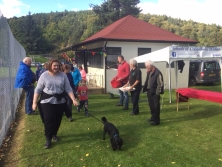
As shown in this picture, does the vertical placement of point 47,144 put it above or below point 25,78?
below

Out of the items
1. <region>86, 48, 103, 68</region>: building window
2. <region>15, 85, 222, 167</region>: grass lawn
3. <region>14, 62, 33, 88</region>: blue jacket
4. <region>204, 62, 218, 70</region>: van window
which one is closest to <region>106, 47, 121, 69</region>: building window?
<region>86, 48, 103, 68</region>: building window

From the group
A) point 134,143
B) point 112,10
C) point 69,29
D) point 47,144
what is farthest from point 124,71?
point 69,29

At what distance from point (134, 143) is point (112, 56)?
823 cm

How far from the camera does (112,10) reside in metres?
38.7

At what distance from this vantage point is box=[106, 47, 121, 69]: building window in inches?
490

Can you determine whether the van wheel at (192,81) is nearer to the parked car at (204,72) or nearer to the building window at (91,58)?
the parked car at (204,72)

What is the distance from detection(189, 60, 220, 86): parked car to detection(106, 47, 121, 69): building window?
6.32 meters

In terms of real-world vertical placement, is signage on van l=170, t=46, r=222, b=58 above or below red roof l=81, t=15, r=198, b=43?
below

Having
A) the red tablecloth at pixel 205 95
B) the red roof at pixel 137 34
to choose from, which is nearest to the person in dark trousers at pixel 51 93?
the red tablecloth at pixel 205 95

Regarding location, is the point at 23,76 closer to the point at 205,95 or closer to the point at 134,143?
the point at 134,143

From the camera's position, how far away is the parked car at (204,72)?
15260mm

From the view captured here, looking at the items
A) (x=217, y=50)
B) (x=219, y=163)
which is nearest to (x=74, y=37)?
(x=217, y=50)

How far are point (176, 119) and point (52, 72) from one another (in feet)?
13.9

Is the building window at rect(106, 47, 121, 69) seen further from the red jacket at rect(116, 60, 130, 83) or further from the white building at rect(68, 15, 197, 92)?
the red jacket at rect(116, 60, 130, 83)
